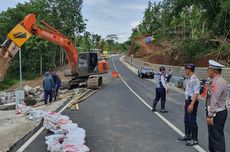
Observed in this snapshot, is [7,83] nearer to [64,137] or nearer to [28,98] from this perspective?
[28,98]

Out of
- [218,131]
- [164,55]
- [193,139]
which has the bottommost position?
[193,139]

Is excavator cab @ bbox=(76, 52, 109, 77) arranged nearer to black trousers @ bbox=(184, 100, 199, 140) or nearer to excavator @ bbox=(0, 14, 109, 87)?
excavator @ bbox=(0, 14, 109, 87)

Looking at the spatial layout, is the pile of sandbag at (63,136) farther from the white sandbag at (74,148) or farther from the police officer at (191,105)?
the police officer at (191,105)

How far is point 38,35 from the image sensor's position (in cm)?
2266

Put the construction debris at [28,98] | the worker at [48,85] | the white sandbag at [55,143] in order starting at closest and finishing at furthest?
1. the white sandbag at [55,143]
2. the worker at [48,85]
3. the construction debris at [28,98]

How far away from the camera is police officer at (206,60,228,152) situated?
23.1 feet

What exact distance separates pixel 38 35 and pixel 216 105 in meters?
17.1

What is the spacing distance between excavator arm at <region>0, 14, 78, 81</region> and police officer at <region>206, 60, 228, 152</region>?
12034 millimetres

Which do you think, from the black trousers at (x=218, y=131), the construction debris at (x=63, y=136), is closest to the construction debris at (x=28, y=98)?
the construction debris at (x=63, y=136)

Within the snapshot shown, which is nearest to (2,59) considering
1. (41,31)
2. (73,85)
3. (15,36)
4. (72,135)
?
(15,36)

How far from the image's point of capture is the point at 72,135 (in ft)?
29.8

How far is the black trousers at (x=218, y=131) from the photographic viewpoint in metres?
7.20

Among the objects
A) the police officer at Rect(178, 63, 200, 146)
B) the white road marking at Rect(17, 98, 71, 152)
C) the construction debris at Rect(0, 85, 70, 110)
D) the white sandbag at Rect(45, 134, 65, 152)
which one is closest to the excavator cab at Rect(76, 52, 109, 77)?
the construction debris at Rect(0, 85, 70, 110)

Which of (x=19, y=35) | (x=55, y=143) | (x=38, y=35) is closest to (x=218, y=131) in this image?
(x=55, y=143)
